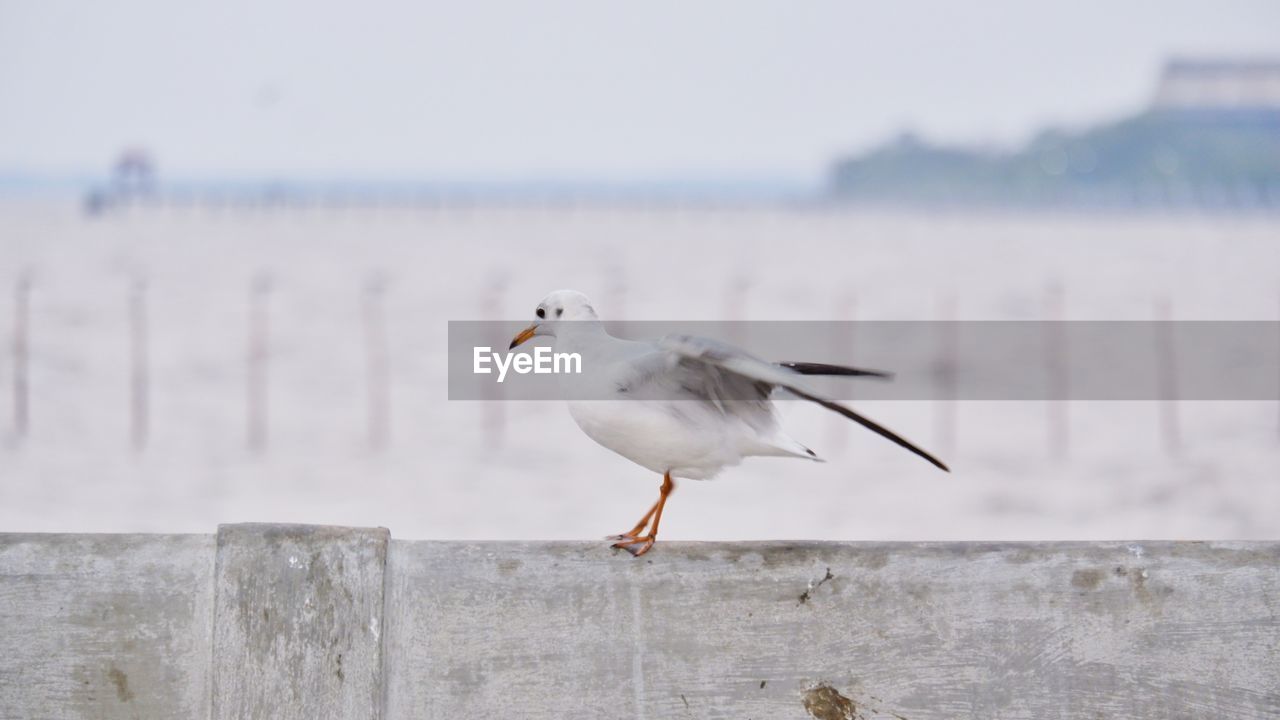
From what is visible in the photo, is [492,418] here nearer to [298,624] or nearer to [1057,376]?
[1057,376]

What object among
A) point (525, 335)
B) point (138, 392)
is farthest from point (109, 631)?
point (138, 392)

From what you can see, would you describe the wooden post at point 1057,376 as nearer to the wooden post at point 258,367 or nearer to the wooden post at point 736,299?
the wooden post at point 736,299

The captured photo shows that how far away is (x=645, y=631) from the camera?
142 inches

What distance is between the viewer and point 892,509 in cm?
1570

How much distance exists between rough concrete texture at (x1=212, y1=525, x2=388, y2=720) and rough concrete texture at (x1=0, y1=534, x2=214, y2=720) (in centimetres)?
6

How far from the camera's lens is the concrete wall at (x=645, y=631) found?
142 inches

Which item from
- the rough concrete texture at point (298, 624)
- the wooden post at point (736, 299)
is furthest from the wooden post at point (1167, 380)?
the rough concrete texture at point (298, 624)

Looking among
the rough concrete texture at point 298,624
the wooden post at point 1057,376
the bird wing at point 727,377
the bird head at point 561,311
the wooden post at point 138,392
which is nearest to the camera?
the bird wing at point 727,377

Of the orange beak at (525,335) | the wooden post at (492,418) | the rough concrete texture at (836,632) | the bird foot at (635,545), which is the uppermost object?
the wooden post at (492,418)

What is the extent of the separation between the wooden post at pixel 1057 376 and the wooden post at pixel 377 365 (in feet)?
27.8

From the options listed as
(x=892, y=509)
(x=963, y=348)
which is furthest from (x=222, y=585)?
(x=963, y=348)

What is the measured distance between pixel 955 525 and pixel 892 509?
805mm

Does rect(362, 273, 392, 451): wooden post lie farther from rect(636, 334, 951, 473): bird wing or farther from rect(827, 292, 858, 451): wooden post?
rect(636, 334, 951, 473): bird wing

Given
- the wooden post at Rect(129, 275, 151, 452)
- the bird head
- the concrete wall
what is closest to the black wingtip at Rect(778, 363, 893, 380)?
the concrete wall
